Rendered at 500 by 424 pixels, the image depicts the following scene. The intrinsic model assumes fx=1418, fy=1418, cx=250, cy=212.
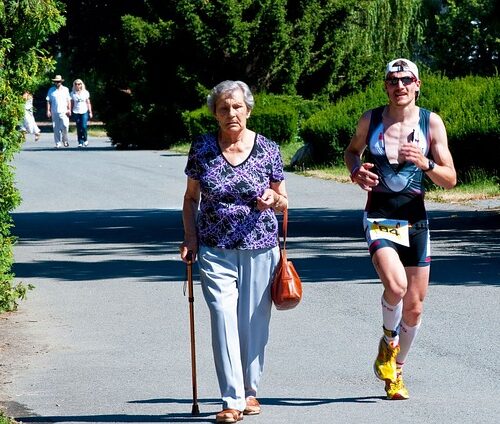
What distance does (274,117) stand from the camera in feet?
111

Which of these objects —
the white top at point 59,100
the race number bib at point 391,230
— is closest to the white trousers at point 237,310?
the race number bib at point 391,230

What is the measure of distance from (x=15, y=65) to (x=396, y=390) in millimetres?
3981

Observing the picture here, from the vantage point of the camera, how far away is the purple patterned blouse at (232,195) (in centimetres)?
712

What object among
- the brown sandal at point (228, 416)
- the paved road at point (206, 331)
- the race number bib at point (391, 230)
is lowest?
the paved road at point (206, 331)

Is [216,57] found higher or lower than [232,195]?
lower

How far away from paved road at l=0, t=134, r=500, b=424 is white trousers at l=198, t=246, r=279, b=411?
0.79 feet

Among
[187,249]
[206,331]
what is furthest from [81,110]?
[187,249]

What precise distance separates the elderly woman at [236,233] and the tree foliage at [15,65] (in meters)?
3.00

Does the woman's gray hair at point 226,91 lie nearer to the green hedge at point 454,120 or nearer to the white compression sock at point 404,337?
the white compression sock at point 404,337

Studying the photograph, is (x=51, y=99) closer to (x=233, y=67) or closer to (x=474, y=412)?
(x=233, y=67)

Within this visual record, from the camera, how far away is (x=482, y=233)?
666 inches

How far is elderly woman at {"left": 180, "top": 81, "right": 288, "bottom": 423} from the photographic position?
278 inches

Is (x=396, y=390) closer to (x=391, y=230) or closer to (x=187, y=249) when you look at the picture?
(x=391, y=230)

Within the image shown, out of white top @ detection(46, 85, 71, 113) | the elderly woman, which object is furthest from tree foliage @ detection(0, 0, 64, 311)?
white top @ detection(46, 85, 71, 113)
